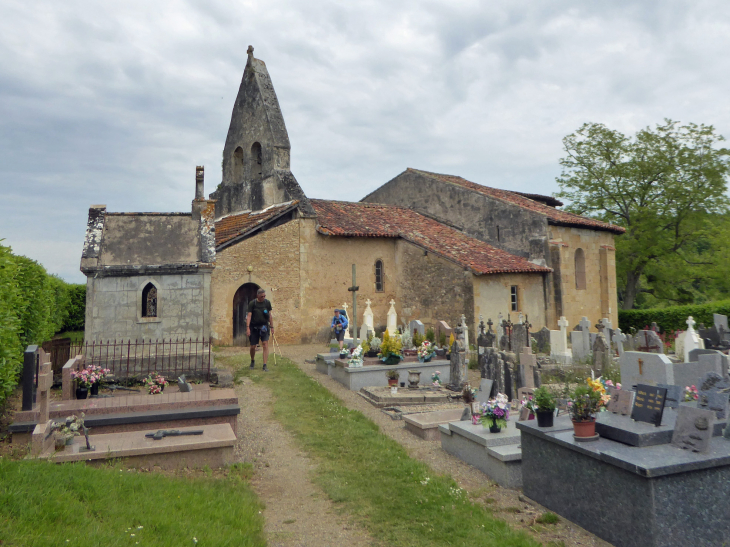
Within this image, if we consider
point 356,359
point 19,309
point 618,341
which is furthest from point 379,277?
point 19,309

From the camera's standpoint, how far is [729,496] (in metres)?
4.29

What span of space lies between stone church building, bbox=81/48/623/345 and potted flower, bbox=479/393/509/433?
396 inches

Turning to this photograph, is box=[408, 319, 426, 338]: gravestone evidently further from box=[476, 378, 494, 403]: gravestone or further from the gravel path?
box=[476, 378, 494, 403]: gravestone

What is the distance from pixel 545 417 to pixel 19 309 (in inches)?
375

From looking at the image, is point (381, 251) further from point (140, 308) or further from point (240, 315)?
point (140, 308)

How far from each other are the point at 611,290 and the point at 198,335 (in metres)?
20.0

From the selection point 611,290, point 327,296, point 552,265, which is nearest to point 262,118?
point 327,296

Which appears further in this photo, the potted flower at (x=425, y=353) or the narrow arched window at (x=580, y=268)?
the narrow arched window at (x=580, y=268)

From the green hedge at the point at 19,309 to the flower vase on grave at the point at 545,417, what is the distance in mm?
6777

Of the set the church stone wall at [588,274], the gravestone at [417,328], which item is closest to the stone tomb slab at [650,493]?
the gravestone at [417,328]

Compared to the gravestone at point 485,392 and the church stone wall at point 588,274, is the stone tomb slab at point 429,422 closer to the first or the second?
the gravestone at point 485,392

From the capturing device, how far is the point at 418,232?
70.6 ft

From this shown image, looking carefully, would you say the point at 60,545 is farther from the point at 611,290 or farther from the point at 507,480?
the point at 611,290

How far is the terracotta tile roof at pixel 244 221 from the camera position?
1803 cm
